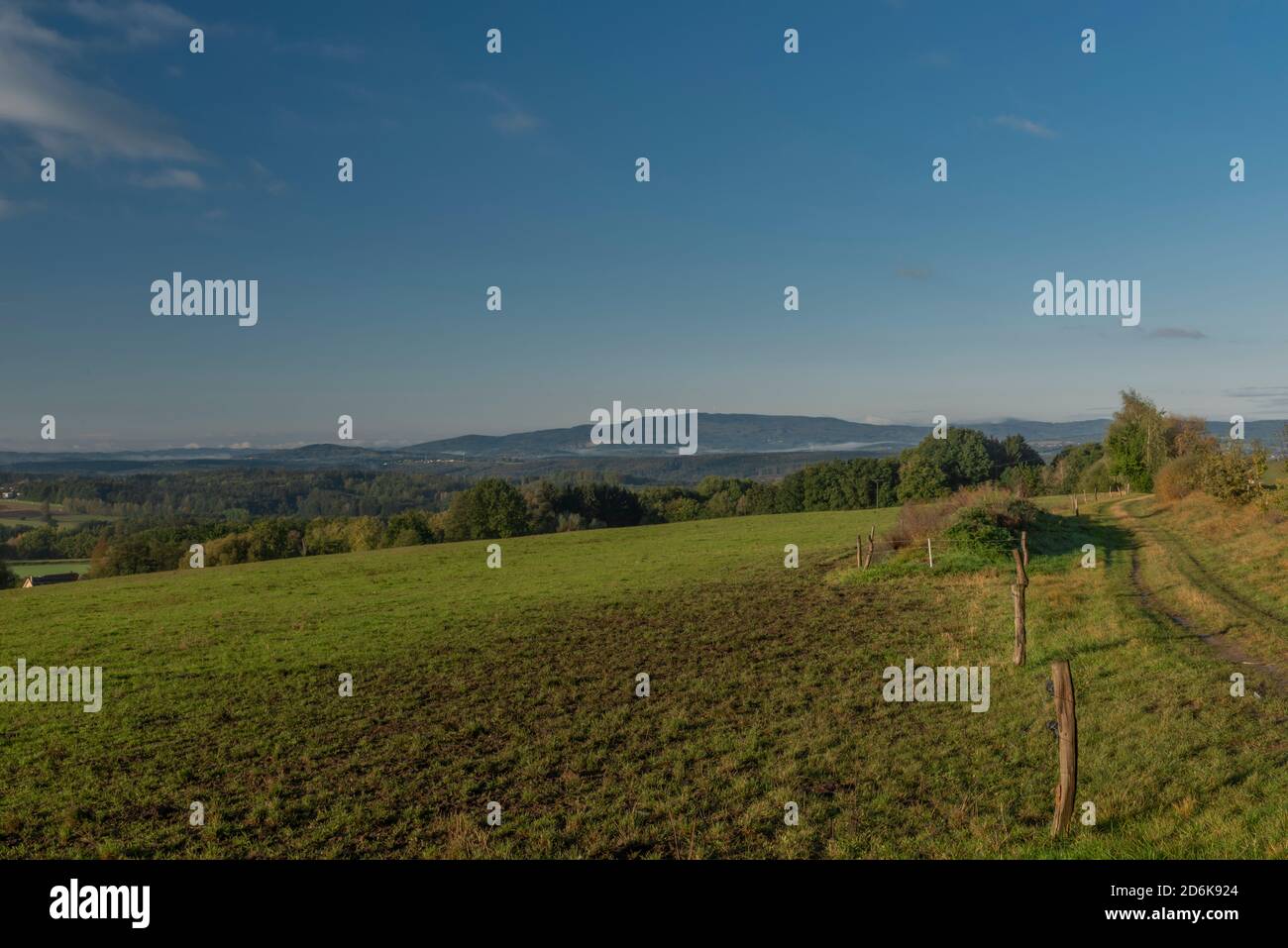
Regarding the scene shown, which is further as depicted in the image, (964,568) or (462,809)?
(964,568)

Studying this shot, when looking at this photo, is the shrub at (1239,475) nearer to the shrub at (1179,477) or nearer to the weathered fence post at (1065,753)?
the shrub at (1179,477)

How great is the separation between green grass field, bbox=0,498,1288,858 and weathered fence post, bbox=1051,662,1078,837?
25cm

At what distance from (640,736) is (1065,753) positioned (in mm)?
7230

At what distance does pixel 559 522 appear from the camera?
277ft

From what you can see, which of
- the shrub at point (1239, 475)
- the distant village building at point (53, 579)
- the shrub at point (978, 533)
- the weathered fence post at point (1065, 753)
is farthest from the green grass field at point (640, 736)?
the distant village building at point (53, 579)

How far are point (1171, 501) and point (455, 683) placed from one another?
211 ft

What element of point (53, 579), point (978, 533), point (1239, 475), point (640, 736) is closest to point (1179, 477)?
point (1239, 475)

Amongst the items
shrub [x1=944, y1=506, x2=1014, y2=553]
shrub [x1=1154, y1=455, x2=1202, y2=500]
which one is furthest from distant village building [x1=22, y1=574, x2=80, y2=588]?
shrub [x1=1154, y1=455, x2=1202, y2=500]

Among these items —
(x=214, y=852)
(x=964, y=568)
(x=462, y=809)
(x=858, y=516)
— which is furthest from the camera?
(x=858, y=516)

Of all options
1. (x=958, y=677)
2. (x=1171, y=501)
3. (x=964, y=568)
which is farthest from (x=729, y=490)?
(x=958, y=677)

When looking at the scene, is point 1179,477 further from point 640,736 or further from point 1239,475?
point 640,736
